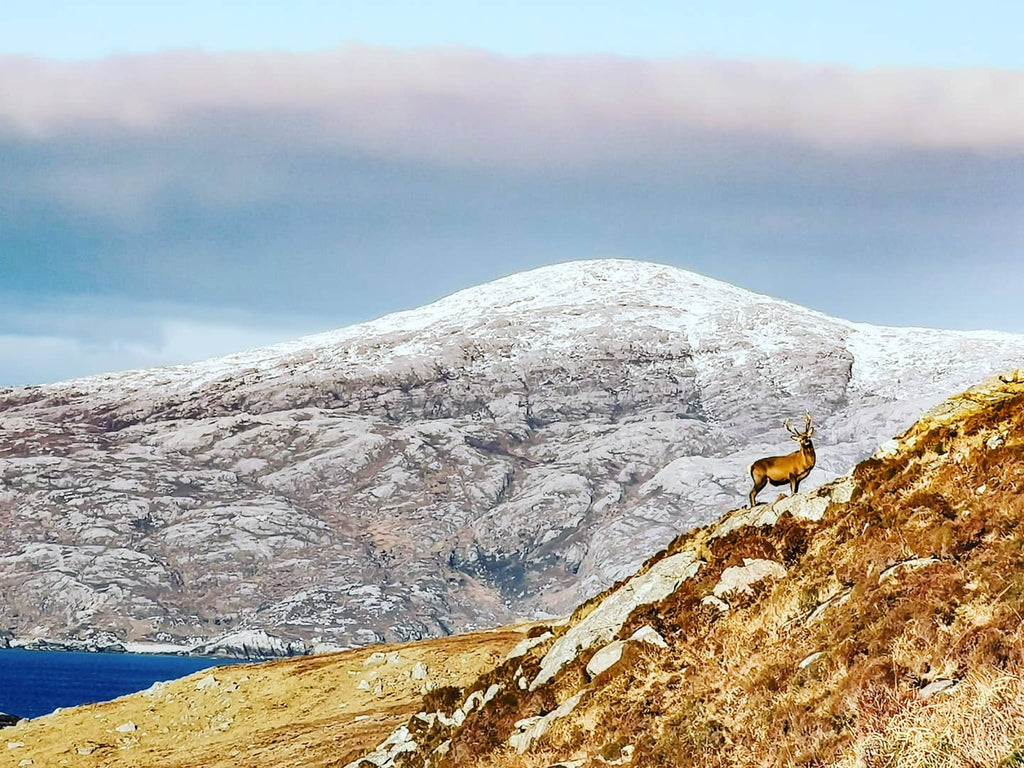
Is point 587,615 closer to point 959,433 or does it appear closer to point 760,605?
point 760,605

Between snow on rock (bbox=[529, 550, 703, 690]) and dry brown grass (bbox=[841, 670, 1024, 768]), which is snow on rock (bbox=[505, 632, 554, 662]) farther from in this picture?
dry brown grass (bbox=[841, 670, 1024, 768])

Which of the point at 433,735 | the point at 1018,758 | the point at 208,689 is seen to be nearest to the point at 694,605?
the point at 433,735

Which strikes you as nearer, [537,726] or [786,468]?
[537,726]

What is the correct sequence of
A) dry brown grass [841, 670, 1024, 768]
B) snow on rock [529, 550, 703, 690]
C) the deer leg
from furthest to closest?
the deer leg < snow on rock [529, 550, 703, 690] < dry brown grass [841, 670, 1024, 768]

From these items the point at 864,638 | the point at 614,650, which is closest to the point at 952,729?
the point at 864,638

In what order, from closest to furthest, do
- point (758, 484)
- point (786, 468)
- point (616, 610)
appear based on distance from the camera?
point (616, 610) → point (786, 468) → point (758, 484)

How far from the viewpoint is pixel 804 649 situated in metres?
20.3

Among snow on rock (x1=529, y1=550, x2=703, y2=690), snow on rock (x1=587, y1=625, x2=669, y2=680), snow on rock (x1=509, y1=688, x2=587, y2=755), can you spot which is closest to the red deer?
snow on rock (x1=529, y1=550, x2=703, y2=690)

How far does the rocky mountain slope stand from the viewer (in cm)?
1570

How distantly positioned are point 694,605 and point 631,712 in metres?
4.54

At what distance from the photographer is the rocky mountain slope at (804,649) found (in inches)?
618

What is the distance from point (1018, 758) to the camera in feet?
40.9

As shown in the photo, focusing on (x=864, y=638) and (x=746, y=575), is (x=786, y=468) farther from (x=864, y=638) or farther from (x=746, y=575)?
(x=864, y=638)

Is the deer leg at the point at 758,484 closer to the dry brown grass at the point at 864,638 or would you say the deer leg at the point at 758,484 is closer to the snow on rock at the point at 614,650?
the dry brown grass at the point at 864,638
